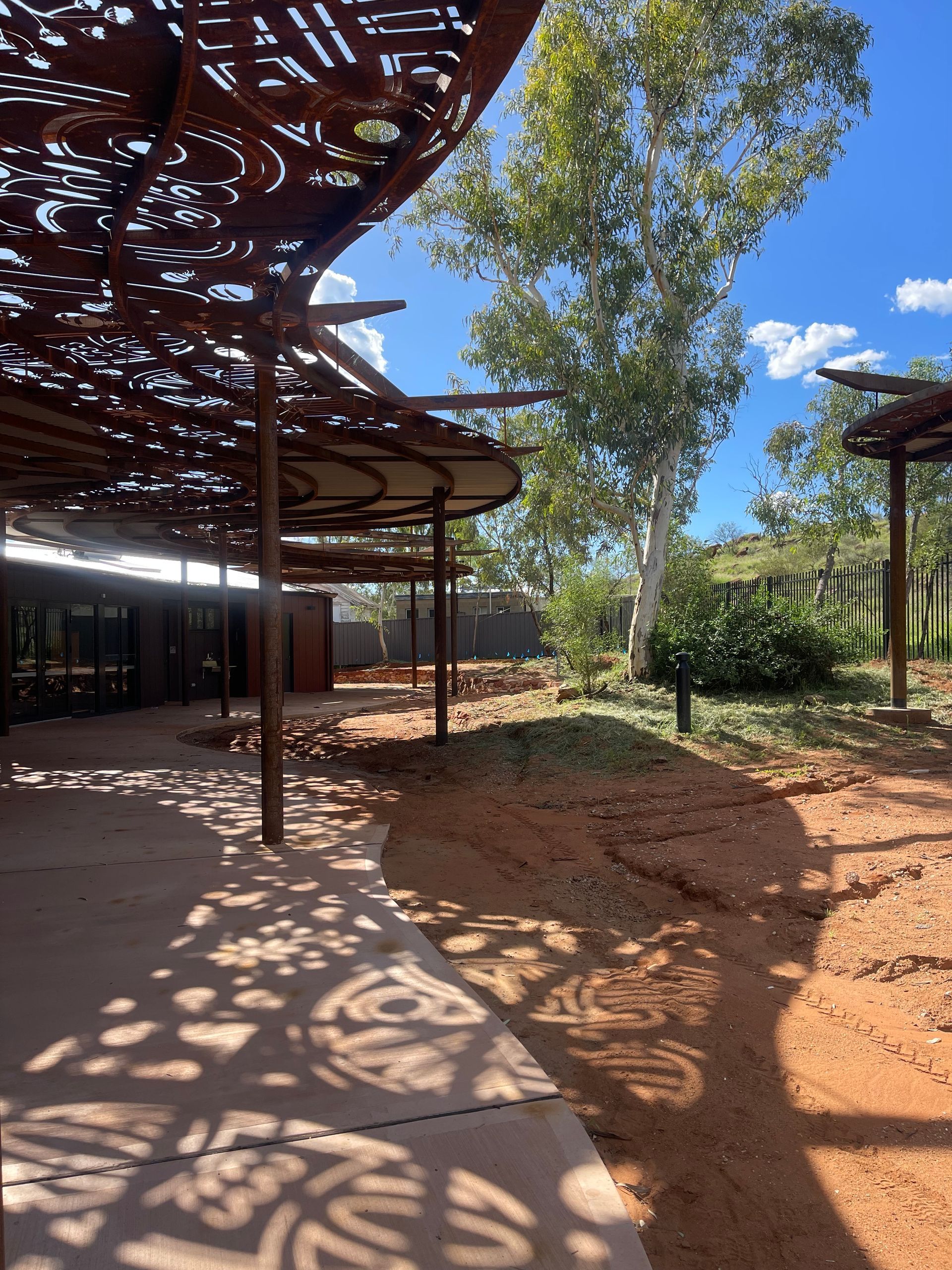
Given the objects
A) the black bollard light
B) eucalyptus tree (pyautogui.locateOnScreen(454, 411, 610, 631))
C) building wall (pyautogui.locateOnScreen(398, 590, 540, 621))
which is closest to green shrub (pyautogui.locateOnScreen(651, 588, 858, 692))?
the black bollard light

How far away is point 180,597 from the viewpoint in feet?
56.8

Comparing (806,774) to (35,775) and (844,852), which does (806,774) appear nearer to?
(844,852)

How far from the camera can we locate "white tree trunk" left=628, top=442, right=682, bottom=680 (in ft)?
43.9

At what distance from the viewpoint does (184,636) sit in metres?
17.2

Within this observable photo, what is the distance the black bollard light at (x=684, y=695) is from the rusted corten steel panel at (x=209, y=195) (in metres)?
3.80

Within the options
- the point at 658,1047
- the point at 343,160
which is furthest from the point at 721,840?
the point at 343,160

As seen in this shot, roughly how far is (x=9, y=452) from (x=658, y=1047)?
8514 millimetres

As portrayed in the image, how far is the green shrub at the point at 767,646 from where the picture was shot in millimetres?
11008

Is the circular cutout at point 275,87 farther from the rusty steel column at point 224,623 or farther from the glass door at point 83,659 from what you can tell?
the glass door at point 83,659

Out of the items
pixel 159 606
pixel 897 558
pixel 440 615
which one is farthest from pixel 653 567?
pixel 159 606

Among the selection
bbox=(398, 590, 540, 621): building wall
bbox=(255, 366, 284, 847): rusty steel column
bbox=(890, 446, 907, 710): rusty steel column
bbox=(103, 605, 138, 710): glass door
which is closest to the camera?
bbox=(255, 366, 284, 847): rusty steel column

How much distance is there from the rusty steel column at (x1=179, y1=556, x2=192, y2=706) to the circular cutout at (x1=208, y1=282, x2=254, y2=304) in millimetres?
12189

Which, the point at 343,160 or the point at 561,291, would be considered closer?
the point at 343,160

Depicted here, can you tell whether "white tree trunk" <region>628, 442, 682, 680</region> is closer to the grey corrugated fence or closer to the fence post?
the fence post
